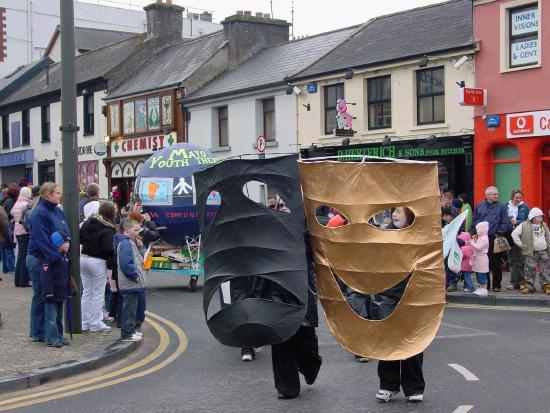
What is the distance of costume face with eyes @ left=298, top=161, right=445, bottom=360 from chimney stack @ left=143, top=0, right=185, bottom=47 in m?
31.6

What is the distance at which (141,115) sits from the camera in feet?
110

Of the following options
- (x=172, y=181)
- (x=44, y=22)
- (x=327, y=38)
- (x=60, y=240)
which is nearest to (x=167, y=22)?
(x=327, y=38)

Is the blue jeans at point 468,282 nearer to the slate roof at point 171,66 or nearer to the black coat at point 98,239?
the black coat at point 98,239

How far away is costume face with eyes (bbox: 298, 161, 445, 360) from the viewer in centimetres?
648

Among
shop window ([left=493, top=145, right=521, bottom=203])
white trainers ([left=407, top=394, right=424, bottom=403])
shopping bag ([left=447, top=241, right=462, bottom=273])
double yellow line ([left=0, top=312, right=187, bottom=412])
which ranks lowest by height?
double yellow line ([left=0, top=312, right=187, bottom=412])

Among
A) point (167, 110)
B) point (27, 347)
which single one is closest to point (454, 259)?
point (27, 347)

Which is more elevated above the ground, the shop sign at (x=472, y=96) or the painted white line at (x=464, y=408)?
the shop sign at (x=472, y=96)

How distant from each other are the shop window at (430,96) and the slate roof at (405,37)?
67 cm

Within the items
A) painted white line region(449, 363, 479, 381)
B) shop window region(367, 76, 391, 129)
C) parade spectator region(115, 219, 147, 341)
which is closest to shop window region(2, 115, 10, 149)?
shop window region(367, 76, 391, 129)

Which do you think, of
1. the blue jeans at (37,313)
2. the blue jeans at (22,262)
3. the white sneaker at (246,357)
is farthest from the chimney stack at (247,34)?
the white sneaker at (246,357)

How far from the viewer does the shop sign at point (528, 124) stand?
18859 mm

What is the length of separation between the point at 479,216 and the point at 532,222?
41.2 inches

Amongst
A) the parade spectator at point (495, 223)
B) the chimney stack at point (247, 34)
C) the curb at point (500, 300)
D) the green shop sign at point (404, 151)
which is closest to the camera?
the curb at point (500, 300)

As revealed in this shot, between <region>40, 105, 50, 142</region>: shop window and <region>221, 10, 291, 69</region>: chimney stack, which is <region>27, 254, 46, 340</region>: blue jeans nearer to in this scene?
<region>221, 10, 291, 69</region>: chimney stack
